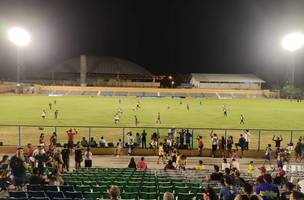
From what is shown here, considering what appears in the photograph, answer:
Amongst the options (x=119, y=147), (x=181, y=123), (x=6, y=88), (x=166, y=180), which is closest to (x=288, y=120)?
(x=181, y=123)

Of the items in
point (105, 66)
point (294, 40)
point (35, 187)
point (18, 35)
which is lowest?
point (35, 187)

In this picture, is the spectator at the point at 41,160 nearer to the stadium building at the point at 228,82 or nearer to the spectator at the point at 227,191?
the spectator at the point at 227,191

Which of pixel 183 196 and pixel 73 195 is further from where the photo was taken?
pixel 183 196

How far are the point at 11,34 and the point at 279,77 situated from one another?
84.5 meters

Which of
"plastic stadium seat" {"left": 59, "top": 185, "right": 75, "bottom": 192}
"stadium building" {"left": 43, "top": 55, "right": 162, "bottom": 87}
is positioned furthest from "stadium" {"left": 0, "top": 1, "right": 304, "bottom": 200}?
"stadium building" {"left": 43, "top": 55, "right": 162, "bottom": 87}

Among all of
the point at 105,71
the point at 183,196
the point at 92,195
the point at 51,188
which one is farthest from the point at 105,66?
the point at 183,196

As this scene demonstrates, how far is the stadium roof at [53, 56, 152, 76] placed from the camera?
15650 centimetres

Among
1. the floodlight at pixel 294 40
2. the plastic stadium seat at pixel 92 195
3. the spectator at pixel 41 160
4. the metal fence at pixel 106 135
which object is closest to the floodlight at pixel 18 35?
the floodlight at pixel 294 40

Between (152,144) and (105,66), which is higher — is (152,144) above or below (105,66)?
below

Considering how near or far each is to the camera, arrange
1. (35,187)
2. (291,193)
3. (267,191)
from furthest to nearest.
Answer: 1. (35,187)
2. (267,191)
3. (291,193)

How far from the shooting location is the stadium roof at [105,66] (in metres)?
156

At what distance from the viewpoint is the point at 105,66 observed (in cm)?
16275

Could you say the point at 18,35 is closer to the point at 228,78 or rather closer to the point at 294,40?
the point at 228,78

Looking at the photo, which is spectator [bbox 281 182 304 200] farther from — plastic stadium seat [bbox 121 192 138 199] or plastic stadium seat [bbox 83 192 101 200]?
plastic stadium seat [bbox 83 192 101 200]
